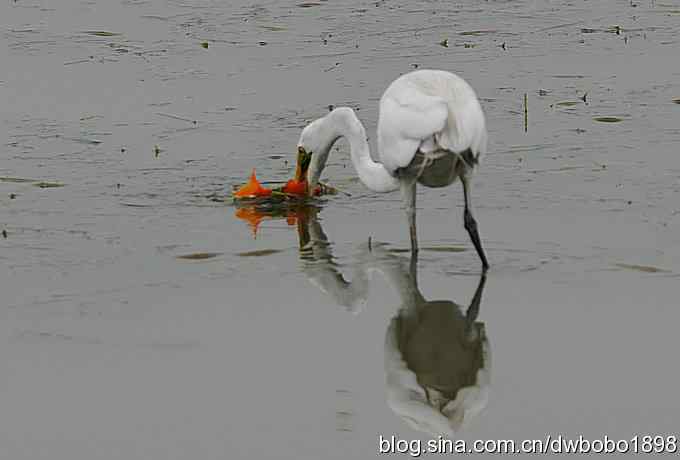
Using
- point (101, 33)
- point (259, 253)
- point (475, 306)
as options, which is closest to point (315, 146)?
point (259, 253)

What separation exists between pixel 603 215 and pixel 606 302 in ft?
5.91

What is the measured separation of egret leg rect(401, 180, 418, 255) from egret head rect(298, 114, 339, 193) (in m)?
1.56

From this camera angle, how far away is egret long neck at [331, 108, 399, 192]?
33.2 ft

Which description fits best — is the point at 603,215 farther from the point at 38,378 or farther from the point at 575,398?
the point at 38,378

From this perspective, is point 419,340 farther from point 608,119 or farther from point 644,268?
point 608,119

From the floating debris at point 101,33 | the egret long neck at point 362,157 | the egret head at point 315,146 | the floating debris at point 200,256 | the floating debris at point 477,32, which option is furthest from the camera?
the floating debris at point 101,33

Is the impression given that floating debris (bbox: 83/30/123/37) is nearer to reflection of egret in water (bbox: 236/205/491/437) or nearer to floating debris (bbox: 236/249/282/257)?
reflection of egret in water (bbox: 236/205/491/437)

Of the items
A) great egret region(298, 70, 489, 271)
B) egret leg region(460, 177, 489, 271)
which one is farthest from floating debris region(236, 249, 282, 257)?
egret leg region(460, 177, 489, 271)

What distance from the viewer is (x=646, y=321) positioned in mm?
8406

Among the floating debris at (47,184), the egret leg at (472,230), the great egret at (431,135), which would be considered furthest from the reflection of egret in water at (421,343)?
the floating debris at (47,184)

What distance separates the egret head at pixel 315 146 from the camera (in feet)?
36.4

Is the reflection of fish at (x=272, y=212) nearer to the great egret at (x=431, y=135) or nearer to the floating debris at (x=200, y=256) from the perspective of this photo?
the floating debris at (x=200, y=256)

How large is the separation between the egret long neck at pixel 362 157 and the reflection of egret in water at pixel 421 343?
0.42 metres

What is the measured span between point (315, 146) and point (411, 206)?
1735 mm
